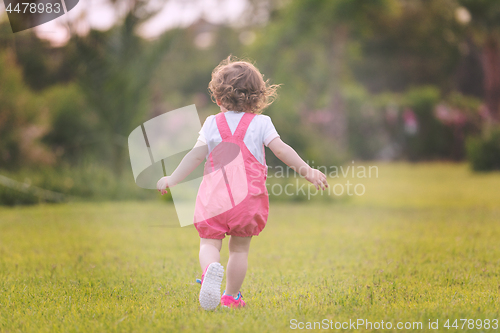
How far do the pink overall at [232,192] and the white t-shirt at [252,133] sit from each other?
2cm

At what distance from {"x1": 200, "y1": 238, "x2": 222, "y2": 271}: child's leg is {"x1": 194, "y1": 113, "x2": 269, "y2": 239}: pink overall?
38 millimetres

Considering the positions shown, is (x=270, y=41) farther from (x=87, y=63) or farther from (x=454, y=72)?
(x=454, y=72)

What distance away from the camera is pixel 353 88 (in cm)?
2094

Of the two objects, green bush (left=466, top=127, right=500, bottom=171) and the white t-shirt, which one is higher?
the white t-shirt

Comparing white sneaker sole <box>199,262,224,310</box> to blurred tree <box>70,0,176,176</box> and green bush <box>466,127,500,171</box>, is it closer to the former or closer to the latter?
blurred tree <box>70,0,176,176</box>

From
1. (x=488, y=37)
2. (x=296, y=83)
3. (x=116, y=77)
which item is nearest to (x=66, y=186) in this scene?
(x=116, y=77)

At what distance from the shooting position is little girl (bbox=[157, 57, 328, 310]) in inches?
104

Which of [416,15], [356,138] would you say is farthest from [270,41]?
[416,15]

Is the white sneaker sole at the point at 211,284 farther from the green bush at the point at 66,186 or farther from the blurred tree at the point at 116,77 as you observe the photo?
the blurred tree at the point at 116,77

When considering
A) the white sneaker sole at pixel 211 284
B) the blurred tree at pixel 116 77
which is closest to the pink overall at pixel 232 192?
the white sneaker sole at pixel 211 284

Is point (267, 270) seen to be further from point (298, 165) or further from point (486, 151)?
point (486, 151)

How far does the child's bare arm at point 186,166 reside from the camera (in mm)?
2762
